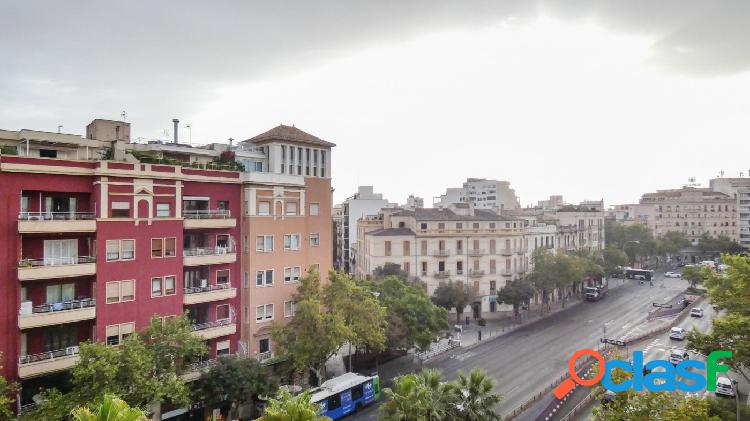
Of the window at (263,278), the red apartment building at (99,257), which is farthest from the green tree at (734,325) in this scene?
the red apartment building at (99,257)

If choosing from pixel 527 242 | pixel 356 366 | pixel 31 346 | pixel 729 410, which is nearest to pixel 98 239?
pixel 31 346

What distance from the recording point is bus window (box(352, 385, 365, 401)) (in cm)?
3745

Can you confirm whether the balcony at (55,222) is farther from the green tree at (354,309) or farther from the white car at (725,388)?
the white car at (725,388)

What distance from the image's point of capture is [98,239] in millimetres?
30922

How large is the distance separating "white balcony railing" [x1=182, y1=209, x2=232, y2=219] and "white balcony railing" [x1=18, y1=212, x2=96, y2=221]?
682cm

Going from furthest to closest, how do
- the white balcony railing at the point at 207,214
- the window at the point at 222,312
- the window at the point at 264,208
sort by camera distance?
the window at the point at 264,208 < the window at the point at 222,312 < the white balcony railing at the point at 207,214

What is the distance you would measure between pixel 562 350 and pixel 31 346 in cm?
5061

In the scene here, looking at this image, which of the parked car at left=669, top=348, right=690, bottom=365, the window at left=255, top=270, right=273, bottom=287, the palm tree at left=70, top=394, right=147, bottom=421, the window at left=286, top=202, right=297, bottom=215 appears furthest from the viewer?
the parked car at left=669, top=348, right=690, bottom=365

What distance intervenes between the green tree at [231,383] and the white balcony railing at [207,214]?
11543 mm

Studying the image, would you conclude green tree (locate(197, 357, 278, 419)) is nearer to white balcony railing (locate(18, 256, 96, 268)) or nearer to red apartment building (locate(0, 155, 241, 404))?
red apartment building (locate(0, 155, 241, 404))

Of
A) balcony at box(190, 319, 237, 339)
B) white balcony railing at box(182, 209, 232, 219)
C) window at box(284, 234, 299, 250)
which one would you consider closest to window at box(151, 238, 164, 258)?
white balcony railing at box(182, 209, 232, 219)

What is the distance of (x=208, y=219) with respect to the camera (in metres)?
37.2

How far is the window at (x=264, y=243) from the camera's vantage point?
40162 millimetres

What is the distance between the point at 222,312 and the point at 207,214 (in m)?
8.39
